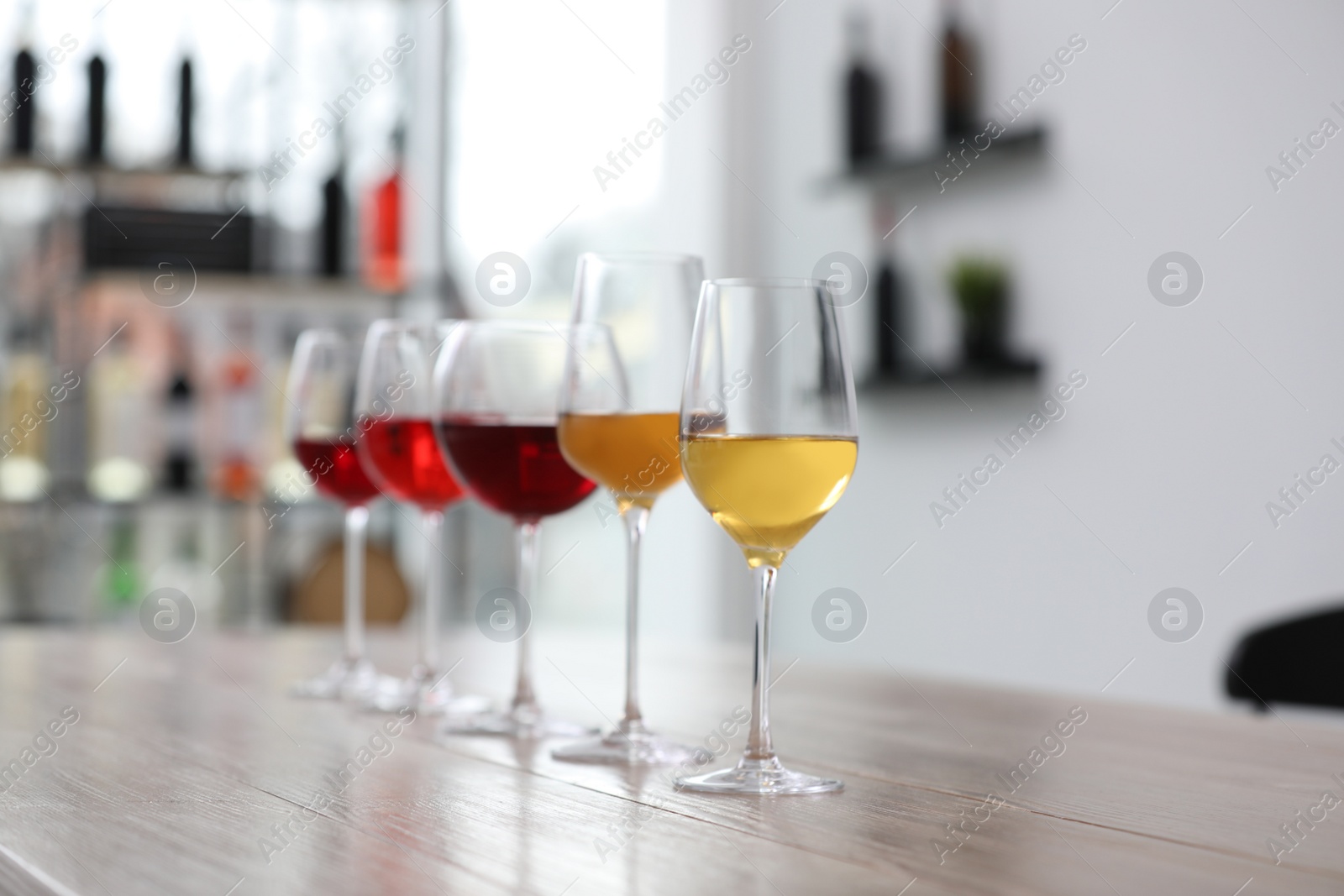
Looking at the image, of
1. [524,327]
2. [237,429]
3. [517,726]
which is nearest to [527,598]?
[517,726]

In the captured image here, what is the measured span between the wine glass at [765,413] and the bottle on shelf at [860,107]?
8.51 feet

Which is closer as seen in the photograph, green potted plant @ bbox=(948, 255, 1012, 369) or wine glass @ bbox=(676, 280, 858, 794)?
wine glass @ bbox=(676, 280, 858, 794)

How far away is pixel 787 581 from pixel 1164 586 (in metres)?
1.31

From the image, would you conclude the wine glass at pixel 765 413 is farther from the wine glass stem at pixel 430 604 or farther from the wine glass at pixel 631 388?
the wine glass stem at pixel 430 604

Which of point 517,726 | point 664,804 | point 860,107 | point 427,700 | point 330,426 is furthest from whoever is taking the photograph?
point 860,107

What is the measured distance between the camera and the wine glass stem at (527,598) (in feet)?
3.27

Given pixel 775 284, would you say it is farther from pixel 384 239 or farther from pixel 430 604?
pixel 384 239

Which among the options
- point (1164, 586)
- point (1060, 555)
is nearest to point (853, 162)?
point (1060, 555)

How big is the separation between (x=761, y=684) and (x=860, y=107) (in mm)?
2721

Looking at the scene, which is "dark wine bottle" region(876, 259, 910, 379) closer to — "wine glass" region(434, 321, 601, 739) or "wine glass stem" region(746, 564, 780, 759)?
"wine glass" region(434, 321, 601, 739)

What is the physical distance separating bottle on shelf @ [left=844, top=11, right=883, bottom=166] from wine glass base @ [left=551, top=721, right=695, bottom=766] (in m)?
2.58

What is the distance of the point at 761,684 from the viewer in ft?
2.52

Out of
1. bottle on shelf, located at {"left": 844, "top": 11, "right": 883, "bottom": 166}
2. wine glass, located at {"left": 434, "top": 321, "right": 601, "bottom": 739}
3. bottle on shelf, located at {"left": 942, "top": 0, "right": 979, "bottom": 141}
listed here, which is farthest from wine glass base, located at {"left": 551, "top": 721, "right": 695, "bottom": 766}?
bottle on shelf, located at {"left": 844, "top": 11, "right": 883, "bottom": 166}

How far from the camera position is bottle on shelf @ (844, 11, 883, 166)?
3287mm
